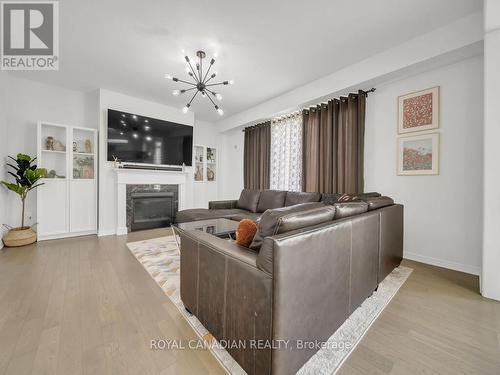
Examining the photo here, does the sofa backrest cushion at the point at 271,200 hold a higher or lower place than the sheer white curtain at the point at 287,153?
lower

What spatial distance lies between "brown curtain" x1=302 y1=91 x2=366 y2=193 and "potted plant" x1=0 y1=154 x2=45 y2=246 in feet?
14.9

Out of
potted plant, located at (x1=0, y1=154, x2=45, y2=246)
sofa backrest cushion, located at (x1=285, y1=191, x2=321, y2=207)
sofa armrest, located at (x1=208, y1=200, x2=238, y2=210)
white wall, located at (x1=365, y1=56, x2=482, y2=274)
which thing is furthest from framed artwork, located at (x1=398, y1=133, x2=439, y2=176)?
potted plant, located at (x1=0, y1=154, x2=45, y2=246)

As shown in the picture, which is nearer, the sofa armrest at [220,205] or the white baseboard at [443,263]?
the white baseboard at [443,263]

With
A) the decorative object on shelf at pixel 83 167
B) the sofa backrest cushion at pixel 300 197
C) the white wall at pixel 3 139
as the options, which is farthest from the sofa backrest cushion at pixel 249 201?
the white wall at pixel 3 139

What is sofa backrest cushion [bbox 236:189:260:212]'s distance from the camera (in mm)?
4315

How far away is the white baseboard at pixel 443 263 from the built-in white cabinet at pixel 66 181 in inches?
213

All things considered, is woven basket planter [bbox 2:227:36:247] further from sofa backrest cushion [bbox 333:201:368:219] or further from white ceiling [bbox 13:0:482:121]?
sofa backrest cushion [bbox 333:201:368:219]

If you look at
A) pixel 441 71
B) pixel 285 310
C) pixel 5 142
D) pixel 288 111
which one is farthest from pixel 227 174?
pixel 285 310

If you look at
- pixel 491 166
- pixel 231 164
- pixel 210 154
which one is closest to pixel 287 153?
pixel 231 164

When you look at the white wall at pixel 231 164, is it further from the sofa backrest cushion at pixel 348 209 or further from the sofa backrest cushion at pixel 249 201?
the sofa backrest cushion at pixel 348 209

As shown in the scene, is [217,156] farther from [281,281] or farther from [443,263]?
[281,281]

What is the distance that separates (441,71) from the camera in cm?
259

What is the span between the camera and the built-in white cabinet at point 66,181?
3553mm

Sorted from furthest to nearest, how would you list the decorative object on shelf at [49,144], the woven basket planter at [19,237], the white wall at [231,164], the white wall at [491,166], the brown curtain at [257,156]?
the white wall at [231,164] → the brown curtain at [257,156] → the decorative object on shelf at [49,144] → the woven basket planter at [19,237] → the white wall at [491,166]
